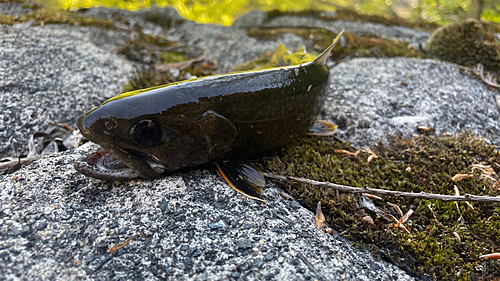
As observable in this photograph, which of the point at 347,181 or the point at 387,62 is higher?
the point at 387,62

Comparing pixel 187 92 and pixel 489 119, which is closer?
pixel 187 92

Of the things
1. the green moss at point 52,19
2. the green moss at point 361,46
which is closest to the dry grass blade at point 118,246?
the green moss at point 361,46

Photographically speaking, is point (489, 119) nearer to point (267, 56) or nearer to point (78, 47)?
point (267, 56)

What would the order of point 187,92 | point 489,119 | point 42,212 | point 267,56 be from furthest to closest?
1. point 267,56
2. point 489,119
3. point 187,92
4. point 42,212

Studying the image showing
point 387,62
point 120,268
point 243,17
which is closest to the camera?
point 120,268

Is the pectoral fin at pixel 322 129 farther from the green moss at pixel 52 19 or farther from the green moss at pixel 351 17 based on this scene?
the green moss at pixel 351 17

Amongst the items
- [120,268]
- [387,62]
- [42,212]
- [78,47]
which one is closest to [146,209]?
[120,268]

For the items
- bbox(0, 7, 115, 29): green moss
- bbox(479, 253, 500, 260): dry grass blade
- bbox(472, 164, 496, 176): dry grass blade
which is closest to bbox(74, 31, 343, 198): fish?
bbox(479, 253, 500, 260): dry grass blade
